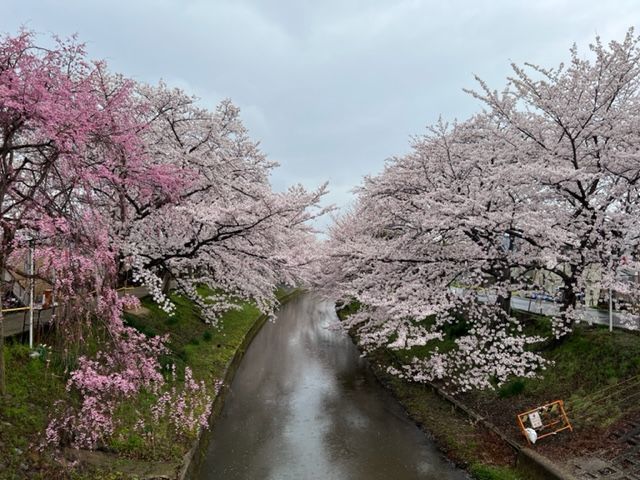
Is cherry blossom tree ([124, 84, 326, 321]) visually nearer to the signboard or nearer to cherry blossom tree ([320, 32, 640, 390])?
cherry blossom tree ([320, 32, 640, 390])

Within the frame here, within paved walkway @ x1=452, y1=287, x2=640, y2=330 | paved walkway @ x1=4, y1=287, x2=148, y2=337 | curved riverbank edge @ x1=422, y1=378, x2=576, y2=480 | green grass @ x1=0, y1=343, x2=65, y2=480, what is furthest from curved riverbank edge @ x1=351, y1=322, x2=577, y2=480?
paved walkway @ x1=4, y1=287, x2=148, y2=337

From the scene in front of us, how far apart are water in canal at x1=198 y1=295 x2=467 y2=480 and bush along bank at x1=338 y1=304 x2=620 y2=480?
1.84ft

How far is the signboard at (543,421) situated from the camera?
902 cm

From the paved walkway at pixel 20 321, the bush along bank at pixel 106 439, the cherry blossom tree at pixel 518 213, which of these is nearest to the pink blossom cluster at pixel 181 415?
the bush along bank at pixel 106 439

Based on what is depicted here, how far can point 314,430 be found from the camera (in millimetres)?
11305

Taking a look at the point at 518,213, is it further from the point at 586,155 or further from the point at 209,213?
the point at 209,213

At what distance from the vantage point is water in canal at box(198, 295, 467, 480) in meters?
9.12

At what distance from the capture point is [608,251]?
10.1 meters

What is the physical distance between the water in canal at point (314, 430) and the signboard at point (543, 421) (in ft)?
5.25

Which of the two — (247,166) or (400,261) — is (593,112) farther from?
(247,166)

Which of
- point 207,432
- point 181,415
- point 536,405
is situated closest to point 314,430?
point 207,432

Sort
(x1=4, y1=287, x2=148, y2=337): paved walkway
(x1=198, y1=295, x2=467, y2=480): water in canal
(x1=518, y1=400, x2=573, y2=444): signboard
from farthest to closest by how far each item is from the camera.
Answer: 1. (x1=4, y1=287, x2=148, y2=337): paved walkway
2. (x1=198, y1=295, x2=467, y2=480): water in canal
3. (x1=518, y1=400, x2=573, y2=444): signboard

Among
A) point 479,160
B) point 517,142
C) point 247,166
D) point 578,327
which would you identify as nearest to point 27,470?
point 247,166

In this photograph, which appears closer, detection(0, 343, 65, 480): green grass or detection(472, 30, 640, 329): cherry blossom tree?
detection(0, 343, 65, 480): green grass
